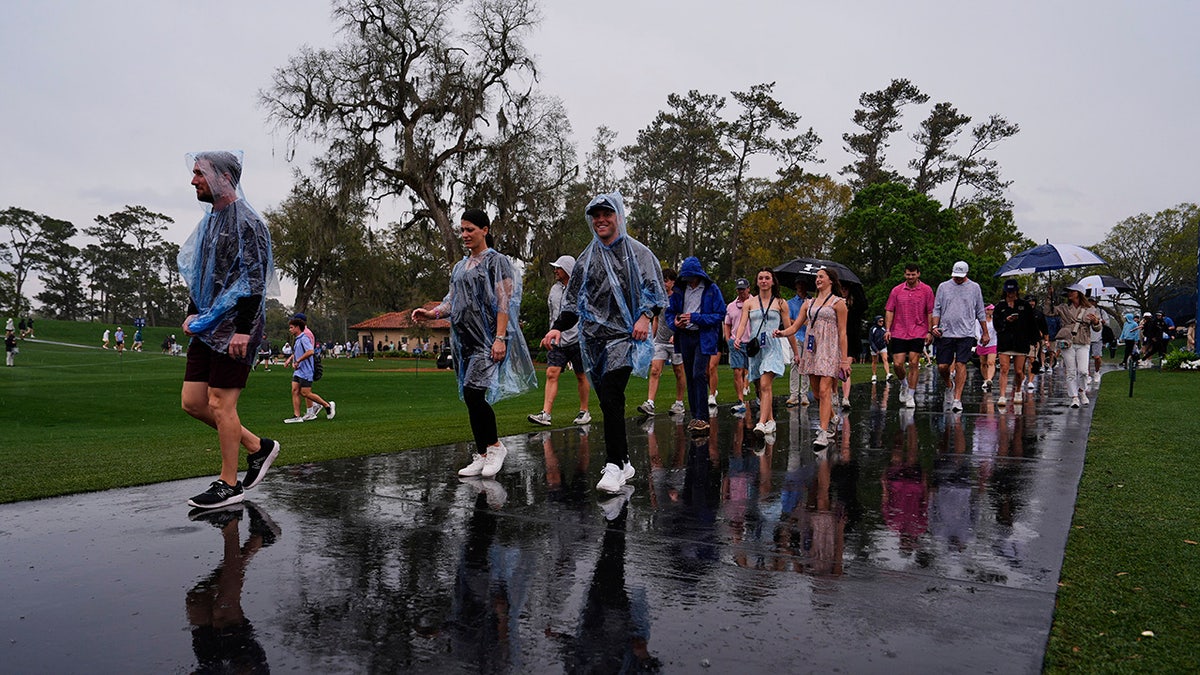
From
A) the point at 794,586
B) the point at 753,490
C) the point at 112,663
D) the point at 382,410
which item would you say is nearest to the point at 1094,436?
the point at 753,490

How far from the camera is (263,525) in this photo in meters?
4.45

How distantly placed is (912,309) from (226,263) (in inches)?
347

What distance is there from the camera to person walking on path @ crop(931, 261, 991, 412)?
11.0 metres

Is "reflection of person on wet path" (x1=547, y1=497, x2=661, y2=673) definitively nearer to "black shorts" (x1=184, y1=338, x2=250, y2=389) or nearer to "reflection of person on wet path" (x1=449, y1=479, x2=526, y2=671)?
"reflection of person on wet path" (x1=449, y1=479, x2=526, y2=671)

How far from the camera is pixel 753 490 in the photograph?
556 centimetres

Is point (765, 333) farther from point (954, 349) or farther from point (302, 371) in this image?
point (302, 371)

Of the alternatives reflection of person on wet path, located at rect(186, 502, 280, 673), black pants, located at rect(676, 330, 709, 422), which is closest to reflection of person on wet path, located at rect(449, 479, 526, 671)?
reflection of person on wet path, located at rect(186, 502, 280, 673)

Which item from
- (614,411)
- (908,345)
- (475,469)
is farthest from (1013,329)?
(475,469)

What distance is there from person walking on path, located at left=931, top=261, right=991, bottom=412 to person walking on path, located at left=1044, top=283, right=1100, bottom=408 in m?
1.71

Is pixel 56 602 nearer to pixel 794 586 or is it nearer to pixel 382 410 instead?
pixel 794 586

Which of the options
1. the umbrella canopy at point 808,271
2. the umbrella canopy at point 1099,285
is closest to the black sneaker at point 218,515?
the umbrella canopy at point 808,271

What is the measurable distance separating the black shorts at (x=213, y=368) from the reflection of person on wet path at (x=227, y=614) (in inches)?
35.1

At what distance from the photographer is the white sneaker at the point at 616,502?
15.7 feet

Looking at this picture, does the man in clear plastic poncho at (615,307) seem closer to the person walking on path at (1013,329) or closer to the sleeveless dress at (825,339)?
the sleeveless dress at (825,339)
